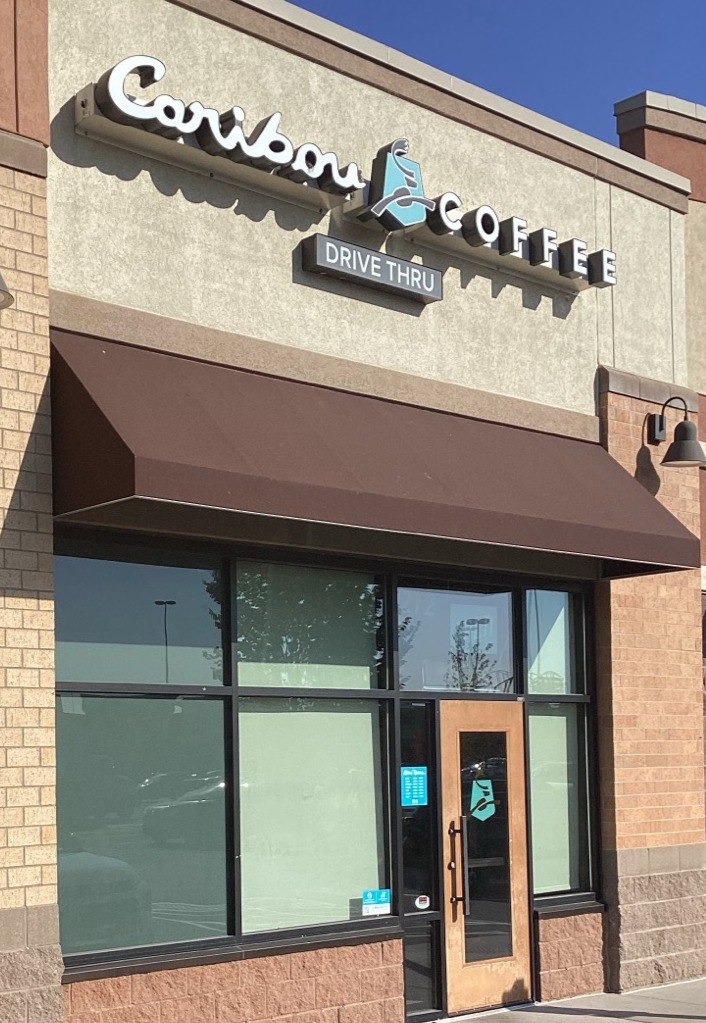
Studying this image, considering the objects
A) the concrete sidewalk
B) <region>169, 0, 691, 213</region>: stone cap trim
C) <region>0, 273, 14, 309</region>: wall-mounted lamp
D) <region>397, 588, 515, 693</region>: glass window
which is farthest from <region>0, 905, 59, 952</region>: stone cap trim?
<region>169, 0, 691, 213</region>: stone cap trim

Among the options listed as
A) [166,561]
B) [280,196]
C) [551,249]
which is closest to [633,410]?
[551,249]

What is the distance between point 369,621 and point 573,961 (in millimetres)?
3577

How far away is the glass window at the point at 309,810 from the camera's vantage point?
9695 mm

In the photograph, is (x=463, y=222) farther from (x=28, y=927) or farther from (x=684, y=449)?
(x=28, y=927)

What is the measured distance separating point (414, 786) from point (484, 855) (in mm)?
975

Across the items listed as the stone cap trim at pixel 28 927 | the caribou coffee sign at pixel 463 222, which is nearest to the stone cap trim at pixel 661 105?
the caribou coffee sign at pixel 463 222

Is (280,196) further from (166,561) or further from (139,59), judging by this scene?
(166,561)

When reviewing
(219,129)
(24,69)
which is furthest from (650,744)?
(24,69)

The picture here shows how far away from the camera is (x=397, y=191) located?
1077cm

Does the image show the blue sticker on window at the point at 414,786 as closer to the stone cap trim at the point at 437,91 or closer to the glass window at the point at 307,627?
the glass window at the point at 307,627

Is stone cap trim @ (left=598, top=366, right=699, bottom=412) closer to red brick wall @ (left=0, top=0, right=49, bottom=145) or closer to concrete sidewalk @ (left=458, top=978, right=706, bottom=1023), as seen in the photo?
concrete sidewalk @ (left=458, top=978, right=706, bottom=1023)

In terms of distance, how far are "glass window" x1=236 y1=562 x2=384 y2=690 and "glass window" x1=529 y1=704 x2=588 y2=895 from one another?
6.78ft

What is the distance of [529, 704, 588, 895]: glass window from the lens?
11.8m

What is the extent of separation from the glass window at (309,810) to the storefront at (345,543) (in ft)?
0.09
